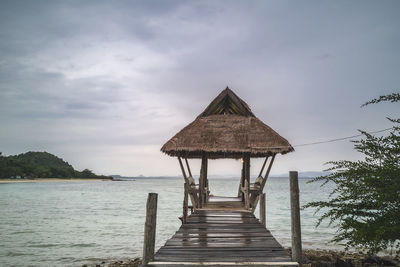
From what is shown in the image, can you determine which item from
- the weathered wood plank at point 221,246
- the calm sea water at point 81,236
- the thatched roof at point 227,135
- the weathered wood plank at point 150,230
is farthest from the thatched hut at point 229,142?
the weathered wood plank at point 150,230

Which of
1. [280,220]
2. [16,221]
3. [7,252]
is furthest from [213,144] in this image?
[16,221]

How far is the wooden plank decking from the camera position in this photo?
4828 millimetres

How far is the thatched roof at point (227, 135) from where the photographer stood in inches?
410

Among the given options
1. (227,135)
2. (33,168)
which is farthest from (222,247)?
(33,168)

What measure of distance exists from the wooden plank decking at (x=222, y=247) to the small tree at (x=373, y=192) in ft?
3.96

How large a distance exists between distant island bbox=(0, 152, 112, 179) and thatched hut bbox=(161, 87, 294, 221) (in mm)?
85248

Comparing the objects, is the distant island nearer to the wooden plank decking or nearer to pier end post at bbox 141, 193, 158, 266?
the wooden plank decking

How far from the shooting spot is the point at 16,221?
20844mm

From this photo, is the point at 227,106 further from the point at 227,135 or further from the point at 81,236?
the point at 81,236

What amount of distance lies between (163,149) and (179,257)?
19.8 feet

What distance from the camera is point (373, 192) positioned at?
16.5 ft

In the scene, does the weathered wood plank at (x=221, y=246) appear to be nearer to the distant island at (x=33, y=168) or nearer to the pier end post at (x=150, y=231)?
the pier end post at (x=150, y=231)

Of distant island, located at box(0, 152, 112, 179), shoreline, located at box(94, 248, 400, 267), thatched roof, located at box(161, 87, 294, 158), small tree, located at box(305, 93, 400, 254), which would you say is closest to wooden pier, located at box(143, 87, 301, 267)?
thatched roof, located at box(161, 87, 294, 158)

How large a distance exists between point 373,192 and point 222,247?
299cm
